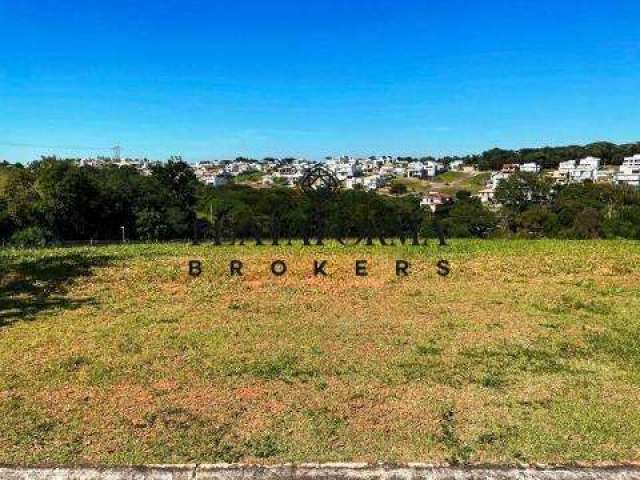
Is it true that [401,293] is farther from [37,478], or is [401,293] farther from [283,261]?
[37,478]

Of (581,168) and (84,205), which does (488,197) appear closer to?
(581,168)

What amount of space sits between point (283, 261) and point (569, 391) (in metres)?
6.25

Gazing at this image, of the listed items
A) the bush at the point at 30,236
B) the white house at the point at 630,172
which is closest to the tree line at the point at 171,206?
the bush at the point at 30,236

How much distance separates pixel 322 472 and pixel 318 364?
2.05 meters

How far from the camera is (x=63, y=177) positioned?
135 feet

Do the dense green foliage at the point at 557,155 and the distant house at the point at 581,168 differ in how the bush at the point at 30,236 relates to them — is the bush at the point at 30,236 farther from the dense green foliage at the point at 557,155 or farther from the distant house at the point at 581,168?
the dense green foliage at the point at 557,155

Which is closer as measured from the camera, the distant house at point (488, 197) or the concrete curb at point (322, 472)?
the concrete curb at point (322, 472)

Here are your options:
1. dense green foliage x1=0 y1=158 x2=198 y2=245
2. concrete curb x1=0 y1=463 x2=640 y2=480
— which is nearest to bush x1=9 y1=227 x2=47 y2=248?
dense green foliage x1=0 y1=158 x2=198 y2=245

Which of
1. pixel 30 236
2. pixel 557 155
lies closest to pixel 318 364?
pixel 30 236

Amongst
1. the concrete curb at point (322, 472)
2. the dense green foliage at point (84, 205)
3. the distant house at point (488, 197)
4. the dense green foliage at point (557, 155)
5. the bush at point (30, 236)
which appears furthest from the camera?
the dense green foliage at point (557, 155)

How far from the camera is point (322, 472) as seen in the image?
3182 millimetres

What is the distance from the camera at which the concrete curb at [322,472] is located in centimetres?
313

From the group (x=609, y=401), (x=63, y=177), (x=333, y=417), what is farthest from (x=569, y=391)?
(x=63, y=177)

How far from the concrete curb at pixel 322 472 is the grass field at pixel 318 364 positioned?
199mm
